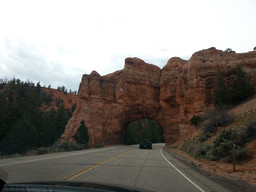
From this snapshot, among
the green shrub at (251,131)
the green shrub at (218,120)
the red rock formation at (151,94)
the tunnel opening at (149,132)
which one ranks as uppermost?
the red rock formation at (151,94)

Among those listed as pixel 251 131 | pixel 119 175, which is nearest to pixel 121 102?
pixel 251 131

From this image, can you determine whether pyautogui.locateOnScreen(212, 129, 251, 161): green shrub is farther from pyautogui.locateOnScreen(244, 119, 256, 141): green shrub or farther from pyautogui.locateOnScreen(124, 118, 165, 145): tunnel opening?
pyautogui.locateOnScreen(124, 118, 165, 145): tunnel opening

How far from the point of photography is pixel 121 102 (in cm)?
4834

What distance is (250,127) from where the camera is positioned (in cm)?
1515

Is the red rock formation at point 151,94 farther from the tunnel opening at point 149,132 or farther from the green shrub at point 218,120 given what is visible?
the tunnel opening at point 149,132

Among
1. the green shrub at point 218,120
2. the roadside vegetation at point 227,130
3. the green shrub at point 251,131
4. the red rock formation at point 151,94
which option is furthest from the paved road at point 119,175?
the red rock formation at point 151,94

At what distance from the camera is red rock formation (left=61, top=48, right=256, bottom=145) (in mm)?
38438

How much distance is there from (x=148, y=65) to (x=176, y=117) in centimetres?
1439

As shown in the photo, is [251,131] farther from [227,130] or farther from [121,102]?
[121,102]

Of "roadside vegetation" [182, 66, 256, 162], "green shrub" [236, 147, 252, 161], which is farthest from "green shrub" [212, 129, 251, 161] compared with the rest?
"green shrub" [236, 147, 252, 161]

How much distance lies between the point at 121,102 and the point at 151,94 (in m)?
7.08

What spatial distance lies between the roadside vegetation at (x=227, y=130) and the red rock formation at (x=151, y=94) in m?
5.92

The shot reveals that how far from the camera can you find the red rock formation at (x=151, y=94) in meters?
38.4

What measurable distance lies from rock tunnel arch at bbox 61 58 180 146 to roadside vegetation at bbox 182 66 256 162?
14862 mm
